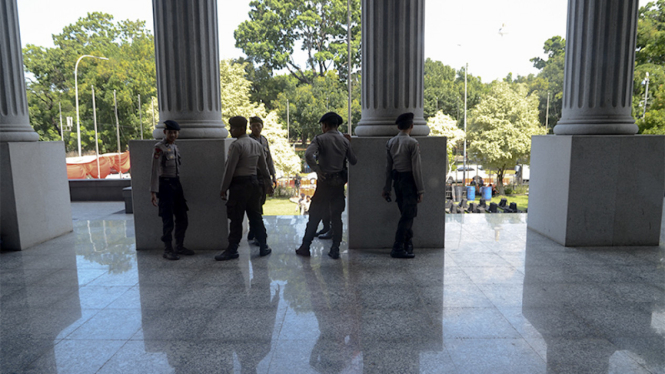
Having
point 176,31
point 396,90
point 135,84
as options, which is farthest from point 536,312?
point 135,84

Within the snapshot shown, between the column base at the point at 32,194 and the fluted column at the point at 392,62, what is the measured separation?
550cm

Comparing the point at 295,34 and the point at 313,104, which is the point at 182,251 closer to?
the point at 313,104

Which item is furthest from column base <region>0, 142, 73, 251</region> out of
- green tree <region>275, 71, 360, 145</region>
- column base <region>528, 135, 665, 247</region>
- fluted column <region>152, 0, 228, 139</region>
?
green tree <region>275, 71, 360, 145</region>

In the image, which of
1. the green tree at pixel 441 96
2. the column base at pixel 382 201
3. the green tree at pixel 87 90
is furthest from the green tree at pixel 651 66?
the green tree at pixel 87 90

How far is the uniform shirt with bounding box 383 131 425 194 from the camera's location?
5996 millimetres

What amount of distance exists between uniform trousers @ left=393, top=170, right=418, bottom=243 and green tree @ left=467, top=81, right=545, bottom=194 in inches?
1335

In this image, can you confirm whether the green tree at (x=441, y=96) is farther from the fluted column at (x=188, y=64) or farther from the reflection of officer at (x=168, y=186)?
the reflection of officer at (x=168, y=186)

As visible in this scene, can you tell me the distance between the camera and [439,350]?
142 inches

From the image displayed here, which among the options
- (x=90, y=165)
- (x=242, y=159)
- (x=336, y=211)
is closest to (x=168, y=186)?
(x=242, y=159)

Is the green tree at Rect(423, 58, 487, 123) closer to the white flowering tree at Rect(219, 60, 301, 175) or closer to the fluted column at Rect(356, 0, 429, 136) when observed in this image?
the white flowering tree at Rect(219, 60, 301, 175)

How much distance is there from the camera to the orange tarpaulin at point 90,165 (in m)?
21.7

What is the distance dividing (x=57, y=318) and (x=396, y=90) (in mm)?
5215

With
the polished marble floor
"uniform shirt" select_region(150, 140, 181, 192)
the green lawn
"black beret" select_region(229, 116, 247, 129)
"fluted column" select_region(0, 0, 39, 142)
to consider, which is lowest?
the green lawn

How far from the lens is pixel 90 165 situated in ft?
99.0
